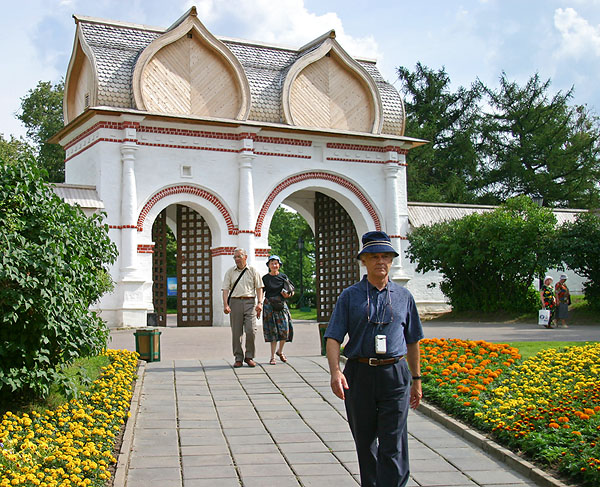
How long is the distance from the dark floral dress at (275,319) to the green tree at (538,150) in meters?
34.8

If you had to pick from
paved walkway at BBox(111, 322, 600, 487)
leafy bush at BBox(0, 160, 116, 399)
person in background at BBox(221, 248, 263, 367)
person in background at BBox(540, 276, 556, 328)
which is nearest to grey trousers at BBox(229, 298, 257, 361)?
person in background at BBox(221, 248, 263, 367)

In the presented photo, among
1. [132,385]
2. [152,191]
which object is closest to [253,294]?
[132,385]

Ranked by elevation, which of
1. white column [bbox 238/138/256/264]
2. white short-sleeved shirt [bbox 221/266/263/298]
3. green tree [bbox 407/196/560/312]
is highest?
white column [bbox 238/138/256/264]

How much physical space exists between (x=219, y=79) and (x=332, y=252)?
7.26 meters

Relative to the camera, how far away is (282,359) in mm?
11492

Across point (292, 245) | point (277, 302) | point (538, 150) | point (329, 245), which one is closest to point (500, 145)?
point (538, 150)

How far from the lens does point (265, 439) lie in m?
6.93

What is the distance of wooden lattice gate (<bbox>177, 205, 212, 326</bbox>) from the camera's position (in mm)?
22797

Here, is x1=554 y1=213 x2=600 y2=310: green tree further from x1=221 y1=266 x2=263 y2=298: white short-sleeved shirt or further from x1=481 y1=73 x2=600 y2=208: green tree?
x1=481 y1=73 x2=600 y2=208: green tree

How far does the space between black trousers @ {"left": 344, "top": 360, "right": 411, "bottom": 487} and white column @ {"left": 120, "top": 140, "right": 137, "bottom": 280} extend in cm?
1624

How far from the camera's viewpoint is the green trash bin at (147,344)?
38.2 ft

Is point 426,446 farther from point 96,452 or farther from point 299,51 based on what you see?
point 299,51

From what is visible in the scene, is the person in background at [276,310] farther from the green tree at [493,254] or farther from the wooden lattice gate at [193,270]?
the wooden lattice gate at [193,270]

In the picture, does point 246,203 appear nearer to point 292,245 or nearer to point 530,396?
point 530,396
